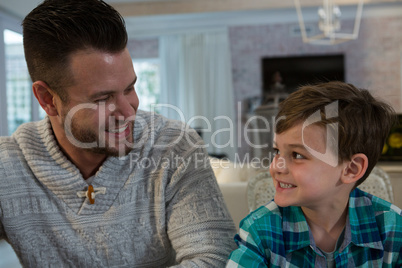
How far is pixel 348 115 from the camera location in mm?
1146

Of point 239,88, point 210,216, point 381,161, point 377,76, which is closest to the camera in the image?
point 210,216

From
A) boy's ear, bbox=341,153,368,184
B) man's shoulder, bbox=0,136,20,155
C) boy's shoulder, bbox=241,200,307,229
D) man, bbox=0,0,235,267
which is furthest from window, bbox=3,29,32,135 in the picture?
boy's ear, bbox=341,153,368,184

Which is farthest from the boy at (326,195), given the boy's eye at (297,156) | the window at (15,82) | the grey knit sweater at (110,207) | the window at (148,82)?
the window at (148,82)

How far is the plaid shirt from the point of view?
108cm

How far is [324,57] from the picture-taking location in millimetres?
7590

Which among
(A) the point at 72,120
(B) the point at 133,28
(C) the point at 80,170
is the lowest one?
(C) the point at 80,170

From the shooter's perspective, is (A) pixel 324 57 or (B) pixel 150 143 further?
(A) pixel 324 57

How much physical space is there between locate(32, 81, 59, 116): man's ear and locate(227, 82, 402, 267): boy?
2.08ft

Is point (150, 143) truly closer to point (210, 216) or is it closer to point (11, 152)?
point (210, 216)

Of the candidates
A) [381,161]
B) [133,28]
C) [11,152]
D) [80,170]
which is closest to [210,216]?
[80,170]

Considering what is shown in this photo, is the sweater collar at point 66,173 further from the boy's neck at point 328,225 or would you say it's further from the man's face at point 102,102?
the boy's neck at point 328,225

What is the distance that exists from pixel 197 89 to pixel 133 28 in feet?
5.46

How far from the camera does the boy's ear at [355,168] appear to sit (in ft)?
3.80

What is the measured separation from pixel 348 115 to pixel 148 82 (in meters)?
7.73
